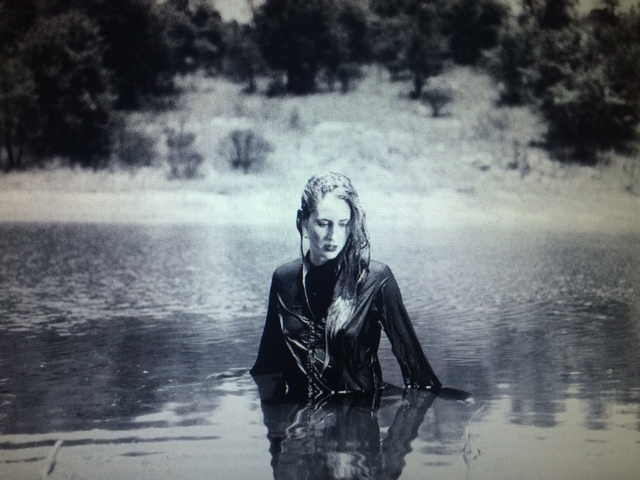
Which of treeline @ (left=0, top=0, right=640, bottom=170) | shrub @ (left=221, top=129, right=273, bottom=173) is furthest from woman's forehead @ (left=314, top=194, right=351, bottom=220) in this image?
treeline @ (left=0, top=0, right=640, bottom=170)

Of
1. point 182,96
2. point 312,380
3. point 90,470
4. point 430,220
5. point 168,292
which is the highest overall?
point 182,96

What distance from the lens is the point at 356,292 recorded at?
146 inches

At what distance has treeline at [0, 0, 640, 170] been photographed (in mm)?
4191

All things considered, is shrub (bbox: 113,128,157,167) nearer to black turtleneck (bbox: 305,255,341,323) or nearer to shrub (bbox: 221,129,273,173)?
shrub (bbox: 221,129,273,173)

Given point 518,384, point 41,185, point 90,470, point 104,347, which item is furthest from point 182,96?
point 518,384

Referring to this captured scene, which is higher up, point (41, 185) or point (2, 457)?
point (41, 185)

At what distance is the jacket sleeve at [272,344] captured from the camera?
377cm

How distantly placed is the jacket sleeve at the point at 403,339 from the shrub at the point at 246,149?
34.2 inches

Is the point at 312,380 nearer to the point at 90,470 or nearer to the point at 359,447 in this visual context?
the point at 359,447

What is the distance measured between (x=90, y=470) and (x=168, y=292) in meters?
0.99

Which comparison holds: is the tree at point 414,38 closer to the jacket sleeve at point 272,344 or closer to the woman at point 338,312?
the woman at point 338,312

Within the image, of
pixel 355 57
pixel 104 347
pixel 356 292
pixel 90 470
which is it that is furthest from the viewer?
pixel 355 57

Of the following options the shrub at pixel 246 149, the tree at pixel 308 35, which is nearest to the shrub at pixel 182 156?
the shrub at pixel 246 149

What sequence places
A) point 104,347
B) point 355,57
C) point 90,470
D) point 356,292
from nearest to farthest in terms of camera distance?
1. point 90,470
2. point 356,292
3. point 104,347
4. point 355,57
